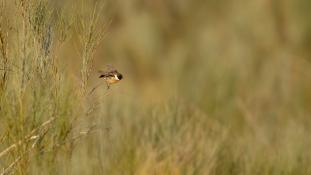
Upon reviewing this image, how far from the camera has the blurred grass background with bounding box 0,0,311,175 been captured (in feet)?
10.0

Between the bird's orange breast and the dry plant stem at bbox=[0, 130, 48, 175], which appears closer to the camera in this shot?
the dry plant stem at bbox=[0, 130, 48, 175]

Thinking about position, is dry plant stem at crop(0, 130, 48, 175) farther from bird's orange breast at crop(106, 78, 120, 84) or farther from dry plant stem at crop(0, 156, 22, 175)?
bird's orange breast at crop(106, 78, 120, 84)

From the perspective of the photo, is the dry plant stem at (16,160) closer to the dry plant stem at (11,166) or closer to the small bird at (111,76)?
the dry plant stem at (11,166)

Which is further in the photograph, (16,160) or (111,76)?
(111,76)

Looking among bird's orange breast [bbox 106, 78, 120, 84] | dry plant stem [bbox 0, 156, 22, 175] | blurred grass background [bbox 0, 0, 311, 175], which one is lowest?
dry plant stem [bbox 0, 156, 22, 175]

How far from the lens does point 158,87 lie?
9.44 metres

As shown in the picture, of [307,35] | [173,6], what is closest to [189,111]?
[307,35]

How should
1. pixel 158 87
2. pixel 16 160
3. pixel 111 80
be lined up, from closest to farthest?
pixel 16 160
pixel 111 80
pixel 158 87

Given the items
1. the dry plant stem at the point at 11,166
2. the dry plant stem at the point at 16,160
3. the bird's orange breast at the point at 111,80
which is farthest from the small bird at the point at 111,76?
the dry plant stem at the point at 11,166

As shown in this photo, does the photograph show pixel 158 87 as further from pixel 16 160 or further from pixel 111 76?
pixel 16 160

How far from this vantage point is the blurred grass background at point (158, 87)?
3061mm

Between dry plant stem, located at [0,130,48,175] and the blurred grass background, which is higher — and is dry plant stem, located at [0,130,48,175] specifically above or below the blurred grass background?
below

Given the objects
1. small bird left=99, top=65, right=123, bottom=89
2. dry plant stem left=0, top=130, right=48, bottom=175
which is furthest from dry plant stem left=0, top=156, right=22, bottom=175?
small bird left=99, top=65, right=123, bottom=89

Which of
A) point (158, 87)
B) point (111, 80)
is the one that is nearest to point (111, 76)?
point (111, 80)
